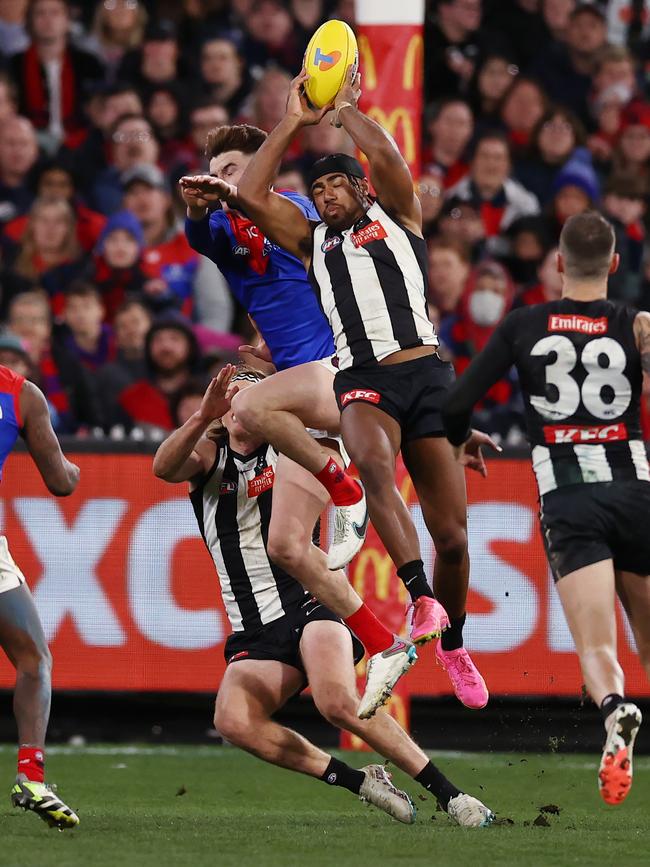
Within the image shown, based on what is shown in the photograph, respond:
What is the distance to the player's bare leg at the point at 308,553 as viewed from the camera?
7309 millimetres

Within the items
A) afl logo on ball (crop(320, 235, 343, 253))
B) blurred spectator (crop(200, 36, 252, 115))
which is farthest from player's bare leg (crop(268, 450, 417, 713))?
blurred spectator (crop(200, 36, 252, 115))

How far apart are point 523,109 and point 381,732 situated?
770 centimetres

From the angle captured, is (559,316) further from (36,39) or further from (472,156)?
(36,39)

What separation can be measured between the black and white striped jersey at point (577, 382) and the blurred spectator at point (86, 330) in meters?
5.50

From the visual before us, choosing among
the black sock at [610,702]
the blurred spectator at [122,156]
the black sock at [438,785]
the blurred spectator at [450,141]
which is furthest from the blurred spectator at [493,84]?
the black sock at [610,702]

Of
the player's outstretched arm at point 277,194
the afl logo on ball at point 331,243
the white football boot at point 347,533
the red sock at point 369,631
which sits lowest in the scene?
the red sock at point 369,631

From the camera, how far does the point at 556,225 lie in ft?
43.4

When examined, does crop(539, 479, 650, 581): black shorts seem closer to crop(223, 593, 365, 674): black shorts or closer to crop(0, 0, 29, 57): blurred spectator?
crop(223, 593, 365, 674): black shorts

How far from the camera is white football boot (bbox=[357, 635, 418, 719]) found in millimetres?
6809

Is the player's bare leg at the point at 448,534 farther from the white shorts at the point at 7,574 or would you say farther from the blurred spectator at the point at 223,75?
the blurred spectator at the point at 223,75

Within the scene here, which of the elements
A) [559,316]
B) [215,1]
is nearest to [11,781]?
[559,316]

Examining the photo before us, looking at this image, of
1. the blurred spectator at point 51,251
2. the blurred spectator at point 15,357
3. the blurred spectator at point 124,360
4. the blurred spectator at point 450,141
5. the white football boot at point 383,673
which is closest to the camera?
the white football boot at point 383,673

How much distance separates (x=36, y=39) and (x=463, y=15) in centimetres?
369

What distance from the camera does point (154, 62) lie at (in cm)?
1380
